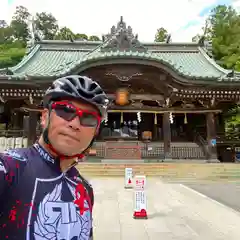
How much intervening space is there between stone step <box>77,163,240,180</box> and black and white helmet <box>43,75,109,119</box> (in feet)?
46.4

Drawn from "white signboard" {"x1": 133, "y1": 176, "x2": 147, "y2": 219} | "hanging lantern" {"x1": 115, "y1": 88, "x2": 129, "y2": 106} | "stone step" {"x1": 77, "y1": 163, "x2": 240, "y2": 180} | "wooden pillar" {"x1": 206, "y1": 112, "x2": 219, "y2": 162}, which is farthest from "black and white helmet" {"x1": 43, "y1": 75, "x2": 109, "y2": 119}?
"wooden pillar" {"x1": 206, "y1": 112, "x2": 219, "y2": 162}

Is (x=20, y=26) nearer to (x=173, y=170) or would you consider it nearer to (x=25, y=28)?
(x=25, y=28)

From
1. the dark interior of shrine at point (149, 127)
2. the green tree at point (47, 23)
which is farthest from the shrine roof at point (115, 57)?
the green tree at point (47, 23)

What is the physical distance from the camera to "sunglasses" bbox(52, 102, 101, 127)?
55.6 inches

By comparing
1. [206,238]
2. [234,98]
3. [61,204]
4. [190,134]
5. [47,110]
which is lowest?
[206,238]

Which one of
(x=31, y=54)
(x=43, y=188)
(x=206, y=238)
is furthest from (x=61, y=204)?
(x=31, y=54)

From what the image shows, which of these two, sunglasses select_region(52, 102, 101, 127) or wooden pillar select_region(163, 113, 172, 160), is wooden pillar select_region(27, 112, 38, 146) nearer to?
wooden pillar select_region(163, 113, 172, 160)

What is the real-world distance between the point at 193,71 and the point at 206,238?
679 inches

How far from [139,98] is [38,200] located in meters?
17.5

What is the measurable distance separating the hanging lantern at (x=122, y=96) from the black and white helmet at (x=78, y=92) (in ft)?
54.6

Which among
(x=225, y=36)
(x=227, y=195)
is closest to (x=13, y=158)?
(x=227, y=195)

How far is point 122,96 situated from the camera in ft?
59.5

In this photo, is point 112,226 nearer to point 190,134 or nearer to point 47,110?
point 47,110

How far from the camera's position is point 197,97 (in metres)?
18.1
